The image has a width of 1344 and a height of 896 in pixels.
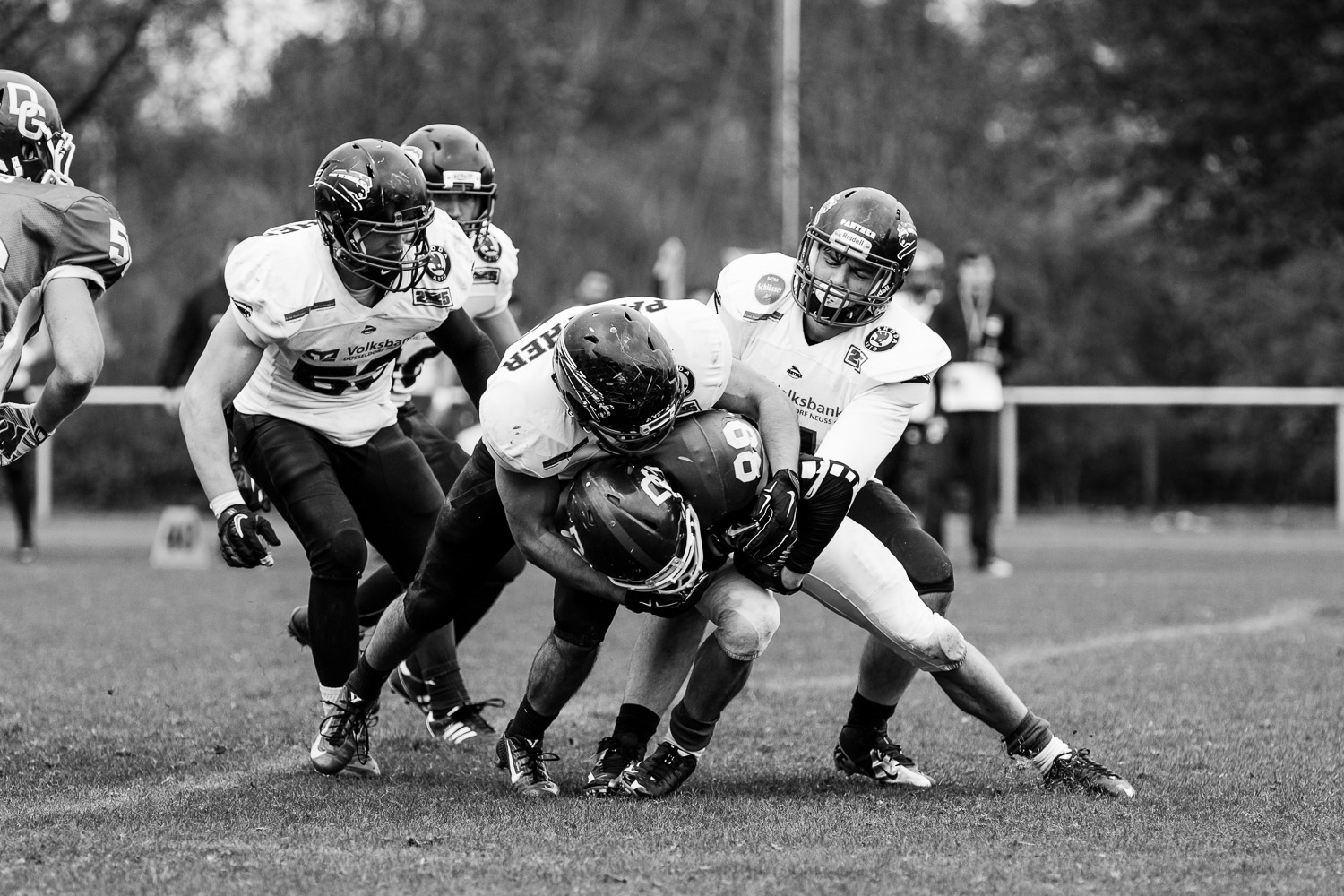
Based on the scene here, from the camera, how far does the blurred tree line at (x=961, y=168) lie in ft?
48.8

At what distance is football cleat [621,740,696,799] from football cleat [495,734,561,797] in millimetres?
227

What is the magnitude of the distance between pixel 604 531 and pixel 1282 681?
3592 millimetres

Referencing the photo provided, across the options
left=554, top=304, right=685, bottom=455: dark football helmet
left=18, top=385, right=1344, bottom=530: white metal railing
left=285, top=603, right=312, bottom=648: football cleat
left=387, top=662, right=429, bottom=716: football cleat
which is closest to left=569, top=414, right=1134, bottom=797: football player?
left=554, top=304, right=685, bottom=455: dark football helmet

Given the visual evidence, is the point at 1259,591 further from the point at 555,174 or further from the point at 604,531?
the point at 555,174

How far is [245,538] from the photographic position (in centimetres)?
447

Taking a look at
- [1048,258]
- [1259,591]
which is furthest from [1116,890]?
[1048,258]

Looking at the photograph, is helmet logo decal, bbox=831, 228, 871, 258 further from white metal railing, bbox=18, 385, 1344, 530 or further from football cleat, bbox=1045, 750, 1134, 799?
white metal railing, bbox=18, 385, 1344, 530

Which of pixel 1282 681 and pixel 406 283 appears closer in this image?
pixel 406 283

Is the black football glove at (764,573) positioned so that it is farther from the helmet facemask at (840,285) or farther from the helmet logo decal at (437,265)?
the helmet logo decal at (437,265)

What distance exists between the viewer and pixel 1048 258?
2078cm

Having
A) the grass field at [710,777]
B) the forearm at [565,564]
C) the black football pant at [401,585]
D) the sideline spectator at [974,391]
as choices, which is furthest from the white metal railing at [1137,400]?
the forearm at [565,564]

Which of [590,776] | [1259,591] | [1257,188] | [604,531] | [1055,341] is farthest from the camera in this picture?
[1055,341]

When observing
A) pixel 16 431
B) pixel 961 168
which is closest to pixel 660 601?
pixel 16 431

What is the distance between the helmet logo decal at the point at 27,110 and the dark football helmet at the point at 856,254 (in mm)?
2256
